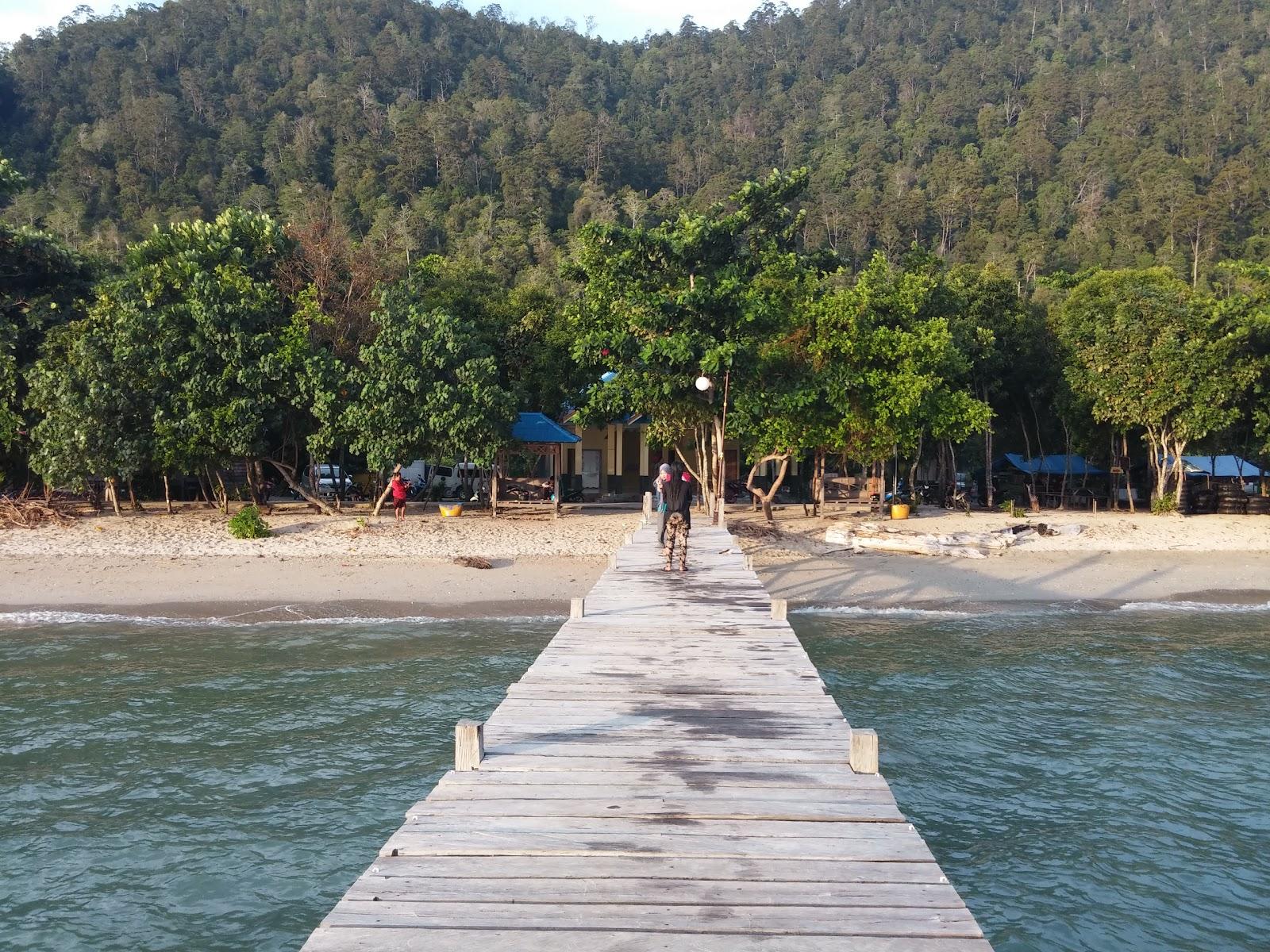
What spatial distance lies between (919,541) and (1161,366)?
33.5 feet

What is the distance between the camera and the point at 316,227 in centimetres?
2528

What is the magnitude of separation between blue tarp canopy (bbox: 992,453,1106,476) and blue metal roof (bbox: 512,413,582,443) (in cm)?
1789

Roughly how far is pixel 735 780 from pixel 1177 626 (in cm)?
1357

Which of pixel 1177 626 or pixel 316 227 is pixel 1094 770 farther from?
pixel 316 227

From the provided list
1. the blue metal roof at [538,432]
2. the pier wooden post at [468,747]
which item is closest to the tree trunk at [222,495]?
the blue metal roof at [538,432]

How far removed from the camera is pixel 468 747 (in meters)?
5.08

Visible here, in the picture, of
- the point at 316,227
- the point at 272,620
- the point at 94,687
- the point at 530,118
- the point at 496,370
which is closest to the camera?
the point at 94,687

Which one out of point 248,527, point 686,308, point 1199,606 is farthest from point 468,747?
point 248,527

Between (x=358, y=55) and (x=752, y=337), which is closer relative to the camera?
(x=752, y=337)

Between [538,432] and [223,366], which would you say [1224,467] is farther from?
[223,366]

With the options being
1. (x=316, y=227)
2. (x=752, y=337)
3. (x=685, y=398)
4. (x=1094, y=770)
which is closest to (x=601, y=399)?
(x=685, y=398)

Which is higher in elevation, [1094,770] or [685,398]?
[685,398]

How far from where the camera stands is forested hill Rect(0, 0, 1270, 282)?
66812 mm

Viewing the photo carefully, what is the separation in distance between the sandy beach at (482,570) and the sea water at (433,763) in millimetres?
1237
